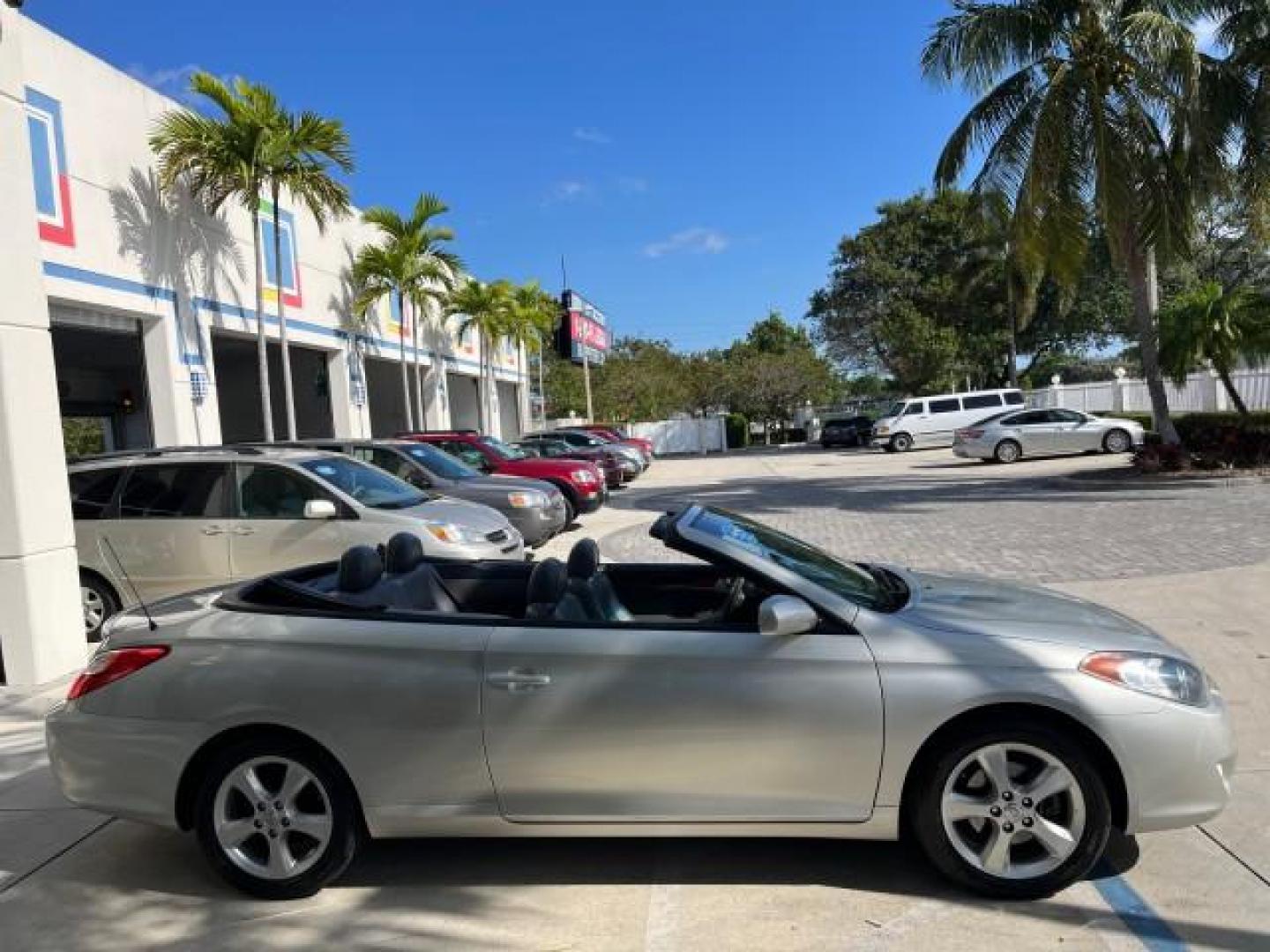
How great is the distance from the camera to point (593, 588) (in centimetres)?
412

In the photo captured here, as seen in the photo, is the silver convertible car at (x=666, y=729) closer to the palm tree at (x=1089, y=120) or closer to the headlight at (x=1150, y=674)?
the headlight at (x=1150, y=674)

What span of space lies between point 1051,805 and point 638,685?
→ 152cm

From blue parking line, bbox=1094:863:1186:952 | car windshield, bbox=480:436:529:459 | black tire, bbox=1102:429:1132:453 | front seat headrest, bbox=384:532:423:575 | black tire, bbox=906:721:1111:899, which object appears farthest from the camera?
black tire, bbox=1102:429:1132:453

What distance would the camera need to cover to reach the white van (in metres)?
35.6

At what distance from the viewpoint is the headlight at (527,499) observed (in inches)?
458

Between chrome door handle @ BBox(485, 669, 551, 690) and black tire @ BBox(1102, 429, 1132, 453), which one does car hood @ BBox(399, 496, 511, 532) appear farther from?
black tire @ BBox(1102, 429, 1132, 453)

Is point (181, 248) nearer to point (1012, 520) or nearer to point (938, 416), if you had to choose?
point (1012, 520)

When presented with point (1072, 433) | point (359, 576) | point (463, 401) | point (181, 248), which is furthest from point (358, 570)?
point (463, 401)

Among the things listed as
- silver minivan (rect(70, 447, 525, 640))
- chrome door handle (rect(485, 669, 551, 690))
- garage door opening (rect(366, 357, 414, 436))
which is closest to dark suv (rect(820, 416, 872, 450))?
garage door opening (rect(366, 357, 414, 436))

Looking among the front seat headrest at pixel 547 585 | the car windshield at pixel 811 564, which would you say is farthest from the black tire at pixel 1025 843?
the front seat headrest at pixel 547 585

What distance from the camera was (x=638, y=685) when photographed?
352cm

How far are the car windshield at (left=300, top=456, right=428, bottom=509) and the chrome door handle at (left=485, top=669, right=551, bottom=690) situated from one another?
4.95 metres

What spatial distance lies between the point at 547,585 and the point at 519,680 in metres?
0.47

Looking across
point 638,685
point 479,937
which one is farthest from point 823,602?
point 479,937
